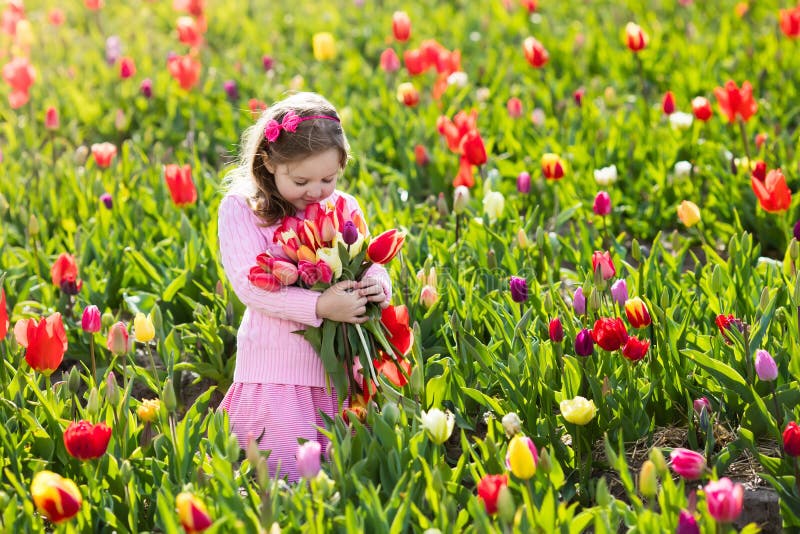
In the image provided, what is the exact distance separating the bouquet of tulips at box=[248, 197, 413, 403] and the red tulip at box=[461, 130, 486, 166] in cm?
98

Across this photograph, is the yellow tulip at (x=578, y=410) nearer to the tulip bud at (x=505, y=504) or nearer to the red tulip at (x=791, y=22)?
the tulip bud at (x=505, y=504)

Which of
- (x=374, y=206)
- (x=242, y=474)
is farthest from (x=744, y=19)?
(x=242, y=474)

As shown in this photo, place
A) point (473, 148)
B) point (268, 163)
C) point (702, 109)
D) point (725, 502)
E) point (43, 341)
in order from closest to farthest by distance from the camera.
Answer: point (725, 502) → point (43, 341) → point (268, 163) → point (473, 148) → point (702, 109)

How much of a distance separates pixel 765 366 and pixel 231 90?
137 inches

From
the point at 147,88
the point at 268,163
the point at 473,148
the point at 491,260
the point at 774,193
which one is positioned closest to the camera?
the point at 268,163

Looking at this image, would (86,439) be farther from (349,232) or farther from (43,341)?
(349,232)

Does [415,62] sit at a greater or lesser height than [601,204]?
greater

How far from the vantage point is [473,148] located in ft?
12.1

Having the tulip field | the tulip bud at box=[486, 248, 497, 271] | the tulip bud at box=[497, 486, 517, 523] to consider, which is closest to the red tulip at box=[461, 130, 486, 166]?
the tulip field

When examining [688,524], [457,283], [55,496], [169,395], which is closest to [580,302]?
[457,283]

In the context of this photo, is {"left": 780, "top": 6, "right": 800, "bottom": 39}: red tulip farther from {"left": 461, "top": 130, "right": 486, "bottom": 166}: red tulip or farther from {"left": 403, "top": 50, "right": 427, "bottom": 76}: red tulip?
{"left": 461, "top": 130, "right": 486, "bottom": 166}: red tulip

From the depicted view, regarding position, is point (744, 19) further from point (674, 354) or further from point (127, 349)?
point (127, 349)

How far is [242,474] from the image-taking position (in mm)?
2371

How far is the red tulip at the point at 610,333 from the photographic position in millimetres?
2559
